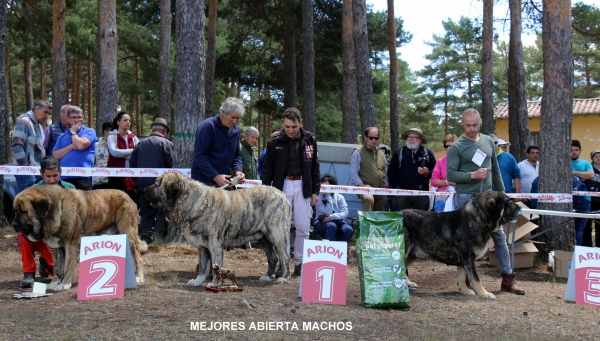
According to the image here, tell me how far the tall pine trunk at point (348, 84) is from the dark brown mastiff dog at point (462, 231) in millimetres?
11056

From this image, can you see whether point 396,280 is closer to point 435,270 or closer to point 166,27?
point 435,270

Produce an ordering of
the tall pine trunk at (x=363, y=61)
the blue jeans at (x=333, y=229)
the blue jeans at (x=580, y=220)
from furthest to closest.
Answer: the tall pine trunk at (x=363, y=61) < the blue jeans at (x=580, y=220) < the blue jeans at (x=333, y=229)

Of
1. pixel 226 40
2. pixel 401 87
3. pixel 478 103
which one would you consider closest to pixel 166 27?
pixel 226 40

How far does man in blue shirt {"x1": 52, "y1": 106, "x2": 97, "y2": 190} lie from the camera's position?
26.2 feet

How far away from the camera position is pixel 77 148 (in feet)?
26.2

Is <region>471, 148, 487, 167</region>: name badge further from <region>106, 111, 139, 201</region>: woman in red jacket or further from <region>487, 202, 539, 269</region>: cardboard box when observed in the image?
<region>106, 111, 139, 201</region>: woman in red jacket

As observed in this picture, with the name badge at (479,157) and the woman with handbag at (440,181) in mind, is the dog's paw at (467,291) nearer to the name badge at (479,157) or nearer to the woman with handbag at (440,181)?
the name badge at (479,157)

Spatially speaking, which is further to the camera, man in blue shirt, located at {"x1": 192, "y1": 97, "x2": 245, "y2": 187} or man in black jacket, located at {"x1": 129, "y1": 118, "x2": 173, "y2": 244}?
man in black jacket, located at {"x1": 129, "y1": 118, "x2": 173, "y2": 244}

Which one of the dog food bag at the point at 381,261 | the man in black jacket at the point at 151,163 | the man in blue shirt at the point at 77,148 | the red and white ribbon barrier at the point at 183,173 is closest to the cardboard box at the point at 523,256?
the red and white ribbon barrier at the point at 183,173

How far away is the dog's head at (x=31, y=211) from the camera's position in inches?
239

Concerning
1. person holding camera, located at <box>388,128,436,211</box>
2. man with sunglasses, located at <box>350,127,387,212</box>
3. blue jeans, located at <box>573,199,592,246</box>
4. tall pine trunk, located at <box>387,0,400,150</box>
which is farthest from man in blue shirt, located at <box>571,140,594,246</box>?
tall pine trunk, located at <box>387,0,400,150</box>

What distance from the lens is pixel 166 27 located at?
67.3ft

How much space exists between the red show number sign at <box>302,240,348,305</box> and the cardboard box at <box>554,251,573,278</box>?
3.95 m

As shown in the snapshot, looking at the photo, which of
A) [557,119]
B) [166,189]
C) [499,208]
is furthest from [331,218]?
[557,119]
